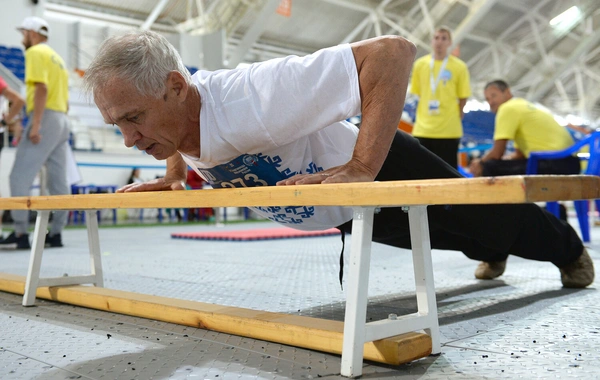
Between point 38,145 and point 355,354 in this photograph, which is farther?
point 38,145

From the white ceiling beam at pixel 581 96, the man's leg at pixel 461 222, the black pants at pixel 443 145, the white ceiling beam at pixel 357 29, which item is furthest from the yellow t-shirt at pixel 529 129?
the white ceiling beam at pixel 581 96

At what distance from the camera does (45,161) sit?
3.77 metres

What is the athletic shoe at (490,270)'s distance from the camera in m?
Result: 2.23

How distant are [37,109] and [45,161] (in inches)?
15.2

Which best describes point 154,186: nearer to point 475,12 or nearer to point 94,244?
point 94,244

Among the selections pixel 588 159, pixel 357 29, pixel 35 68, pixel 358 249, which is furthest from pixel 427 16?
pixel 358 249

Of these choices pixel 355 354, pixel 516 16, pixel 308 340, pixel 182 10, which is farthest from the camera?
pixel 516 16

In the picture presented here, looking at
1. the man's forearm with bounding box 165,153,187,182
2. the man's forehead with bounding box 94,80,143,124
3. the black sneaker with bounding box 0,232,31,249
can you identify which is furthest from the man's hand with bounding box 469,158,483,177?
the black sneaker with bounding box 0,232,31,249

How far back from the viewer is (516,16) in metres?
15.0

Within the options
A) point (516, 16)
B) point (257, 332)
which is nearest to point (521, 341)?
point (257, 332)

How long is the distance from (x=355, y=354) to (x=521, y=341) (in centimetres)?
50

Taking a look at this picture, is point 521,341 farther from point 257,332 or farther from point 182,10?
point 182,10

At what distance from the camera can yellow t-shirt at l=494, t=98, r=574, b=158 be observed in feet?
12.2

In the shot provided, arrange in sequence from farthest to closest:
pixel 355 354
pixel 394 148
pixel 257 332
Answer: pixel 394 148 → pixel 257 332 → pixel 355 354
